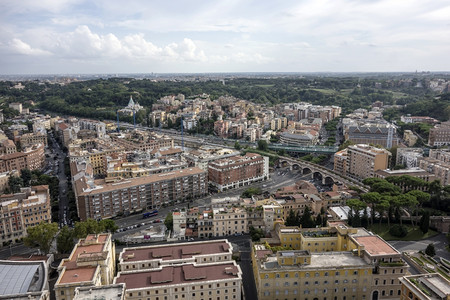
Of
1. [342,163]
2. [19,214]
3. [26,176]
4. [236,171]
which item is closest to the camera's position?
[19,214]

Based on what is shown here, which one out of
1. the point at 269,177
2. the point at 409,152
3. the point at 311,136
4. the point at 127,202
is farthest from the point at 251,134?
the point at 127,202

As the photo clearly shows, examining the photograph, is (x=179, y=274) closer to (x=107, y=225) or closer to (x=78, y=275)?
(x=78, y=275)

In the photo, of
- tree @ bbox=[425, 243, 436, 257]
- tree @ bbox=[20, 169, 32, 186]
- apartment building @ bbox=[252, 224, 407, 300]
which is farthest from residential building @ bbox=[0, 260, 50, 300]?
tree @ bbox=[425, 243, 436, 257]

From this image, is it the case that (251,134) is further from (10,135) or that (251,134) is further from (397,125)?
(10,135)

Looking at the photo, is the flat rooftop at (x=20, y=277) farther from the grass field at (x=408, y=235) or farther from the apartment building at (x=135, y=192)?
the grass field at (x=408, y=235)

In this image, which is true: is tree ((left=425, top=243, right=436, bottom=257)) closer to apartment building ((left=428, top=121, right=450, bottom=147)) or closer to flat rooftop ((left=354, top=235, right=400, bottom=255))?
flat rooftop ((left=354, top=235, right=400, bottom=255))

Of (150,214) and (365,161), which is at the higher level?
(365,161)

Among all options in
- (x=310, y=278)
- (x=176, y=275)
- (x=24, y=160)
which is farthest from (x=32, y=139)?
(x=310, y=278)
